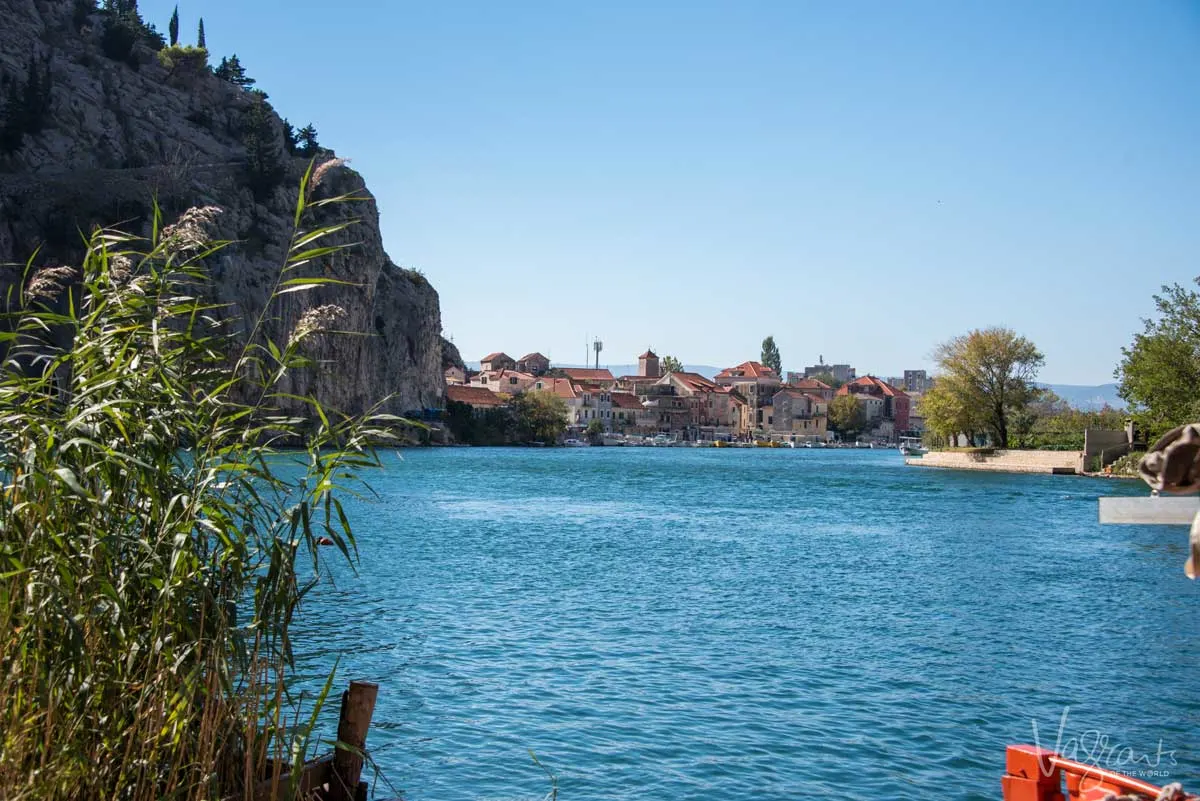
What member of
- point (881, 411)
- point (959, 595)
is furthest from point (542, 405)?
point (959, 595)

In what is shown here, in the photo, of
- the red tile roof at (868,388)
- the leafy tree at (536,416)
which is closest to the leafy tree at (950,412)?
the leafy tree at (536,416)

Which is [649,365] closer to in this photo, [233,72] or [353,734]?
[233,72]

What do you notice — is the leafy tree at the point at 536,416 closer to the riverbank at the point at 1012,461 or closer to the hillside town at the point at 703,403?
the hillside town at the point at 703,403

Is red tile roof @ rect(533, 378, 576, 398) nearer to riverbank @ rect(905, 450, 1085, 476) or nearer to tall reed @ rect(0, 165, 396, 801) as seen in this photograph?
riverbank @ rect(905, 450, 1085, 476)

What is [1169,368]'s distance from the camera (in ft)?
163

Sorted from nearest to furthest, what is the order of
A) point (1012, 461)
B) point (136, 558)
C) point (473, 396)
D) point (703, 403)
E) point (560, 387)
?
1. point (136, 558)
2. point (1012, 461)
3. point (473, 396)
4. point (560, 387)
5. point (703, 403)

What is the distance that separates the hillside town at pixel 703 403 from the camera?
13988 centimetres

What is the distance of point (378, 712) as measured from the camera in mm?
11039

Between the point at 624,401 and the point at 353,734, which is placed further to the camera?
the point at 624,401

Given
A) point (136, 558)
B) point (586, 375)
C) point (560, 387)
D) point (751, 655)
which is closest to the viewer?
point (136, 558)

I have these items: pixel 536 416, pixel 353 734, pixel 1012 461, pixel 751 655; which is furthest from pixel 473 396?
pixel 353 734

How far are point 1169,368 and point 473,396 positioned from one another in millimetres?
75514

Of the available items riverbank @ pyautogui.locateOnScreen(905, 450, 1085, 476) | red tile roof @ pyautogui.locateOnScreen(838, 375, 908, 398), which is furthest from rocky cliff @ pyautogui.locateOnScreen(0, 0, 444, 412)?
red tile roof @ pyautogui.locateOnScreen(838, 375, 908, 398)

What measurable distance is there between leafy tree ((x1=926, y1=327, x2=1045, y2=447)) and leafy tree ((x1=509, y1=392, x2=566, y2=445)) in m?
50.6
